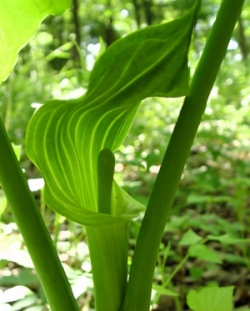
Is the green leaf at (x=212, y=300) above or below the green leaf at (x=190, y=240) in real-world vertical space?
below

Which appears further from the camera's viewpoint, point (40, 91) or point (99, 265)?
point (40, 91)

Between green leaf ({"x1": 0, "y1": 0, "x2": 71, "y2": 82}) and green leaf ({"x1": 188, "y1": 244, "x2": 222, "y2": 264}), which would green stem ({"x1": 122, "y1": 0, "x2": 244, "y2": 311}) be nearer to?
green leaf ({"x1": 0, "y1": 0, "x2": 71, "y2": 82})

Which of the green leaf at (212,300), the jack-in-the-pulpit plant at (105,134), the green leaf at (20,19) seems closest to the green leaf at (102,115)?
the jack-in-the-pulpit plant at (105,134)

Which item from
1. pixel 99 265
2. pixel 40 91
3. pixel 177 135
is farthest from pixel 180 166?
pixel 40 91

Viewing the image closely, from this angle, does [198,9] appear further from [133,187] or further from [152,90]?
[133,187]

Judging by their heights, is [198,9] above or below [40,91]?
below

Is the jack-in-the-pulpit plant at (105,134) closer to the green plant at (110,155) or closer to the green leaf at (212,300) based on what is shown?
the green plant at (110,155)

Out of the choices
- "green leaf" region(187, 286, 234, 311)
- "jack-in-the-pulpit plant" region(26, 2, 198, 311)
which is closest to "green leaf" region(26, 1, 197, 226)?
"jack-in-the-pulpit plant" region(26, 2, 198, 311)

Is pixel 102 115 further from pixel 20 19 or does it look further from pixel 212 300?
pixel 212 300
